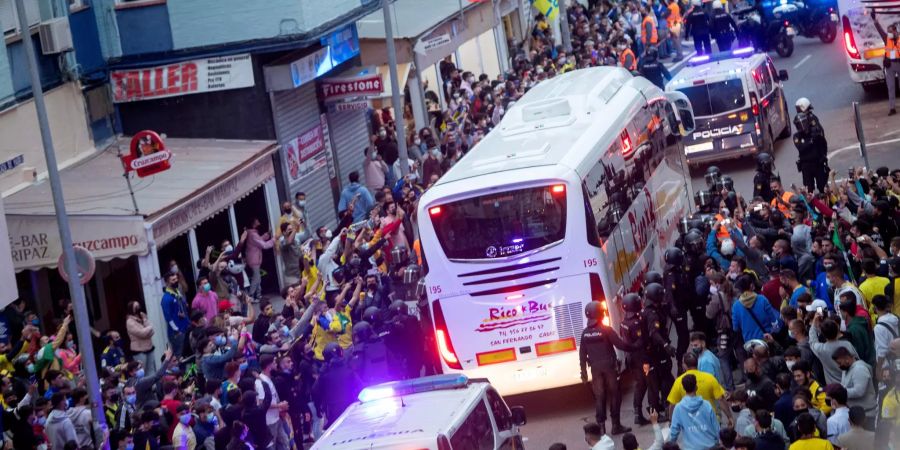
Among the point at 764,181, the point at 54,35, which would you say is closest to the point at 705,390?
the point at 764,181

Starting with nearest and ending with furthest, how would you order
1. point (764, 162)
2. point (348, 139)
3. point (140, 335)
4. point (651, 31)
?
point (140, 335), point (764, 162), point (348, 139), point (651, 31)

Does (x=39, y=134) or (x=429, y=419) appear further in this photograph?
(x=39, y=134)

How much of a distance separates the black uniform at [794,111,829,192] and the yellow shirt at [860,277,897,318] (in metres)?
9.03

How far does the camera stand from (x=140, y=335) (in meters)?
19.8

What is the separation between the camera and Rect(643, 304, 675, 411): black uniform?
15.9 metres

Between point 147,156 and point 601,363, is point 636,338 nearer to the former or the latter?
point 601,363

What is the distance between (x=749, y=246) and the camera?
17.9 metres

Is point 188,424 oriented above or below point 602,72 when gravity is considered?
below

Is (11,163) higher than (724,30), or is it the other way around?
(11,163)

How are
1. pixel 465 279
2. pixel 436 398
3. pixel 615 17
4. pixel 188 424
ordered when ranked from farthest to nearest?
pixel 615 17
pixel 465 279
pixel 188 424
pixel 436 398

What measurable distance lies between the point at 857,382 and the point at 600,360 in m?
3.65

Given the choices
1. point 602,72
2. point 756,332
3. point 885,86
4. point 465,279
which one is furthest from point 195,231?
point 885,86

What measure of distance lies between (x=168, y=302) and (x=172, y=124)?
7.37 meters

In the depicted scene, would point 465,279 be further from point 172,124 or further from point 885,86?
point 885,86
